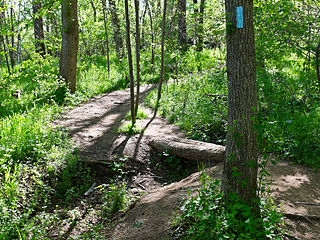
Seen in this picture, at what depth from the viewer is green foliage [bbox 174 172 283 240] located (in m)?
2.74

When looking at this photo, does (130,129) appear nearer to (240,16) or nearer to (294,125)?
(294,125)

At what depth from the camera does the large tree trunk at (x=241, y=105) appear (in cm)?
284

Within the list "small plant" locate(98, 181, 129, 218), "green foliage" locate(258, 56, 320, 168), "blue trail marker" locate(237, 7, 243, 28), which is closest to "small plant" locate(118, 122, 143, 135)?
"small plant" locate(98, 181, 129, 218)

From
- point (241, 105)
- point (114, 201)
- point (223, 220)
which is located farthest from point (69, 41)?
point (223, 220)

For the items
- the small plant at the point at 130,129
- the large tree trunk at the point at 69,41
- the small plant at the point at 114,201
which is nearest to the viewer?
the small plant at the point at 114,201

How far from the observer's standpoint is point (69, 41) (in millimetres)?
9250

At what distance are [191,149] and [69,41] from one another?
21.0 feet

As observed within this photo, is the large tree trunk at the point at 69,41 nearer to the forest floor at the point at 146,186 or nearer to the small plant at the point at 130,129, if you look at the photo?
the forest floor at the point at 146,186

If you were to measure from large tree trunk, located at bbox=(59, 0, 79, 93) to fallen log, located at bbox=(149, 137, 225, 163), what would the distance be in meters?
4.95

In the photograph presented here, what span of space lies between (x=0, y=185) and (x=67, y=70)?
6027mm

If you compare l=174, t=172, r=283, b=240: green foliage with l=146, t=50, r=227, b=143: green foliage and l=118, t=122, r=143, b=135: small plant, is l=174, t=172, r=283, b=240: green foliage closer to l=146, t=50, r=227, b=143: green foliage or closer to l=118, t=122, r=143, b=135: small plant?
l=146, t=50, r=227, b=143: green foliage

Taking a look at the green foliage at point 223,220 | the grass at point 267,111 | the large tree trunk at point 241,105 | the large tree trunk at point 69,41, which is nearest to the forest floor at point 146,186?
the green foliage at point 223,220

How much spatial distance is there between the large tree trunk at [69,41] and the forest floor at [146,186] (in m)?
2.72

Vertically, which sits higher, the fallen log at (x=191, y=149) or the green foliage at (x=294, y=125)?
the green foliage at (x=294, y=125)
